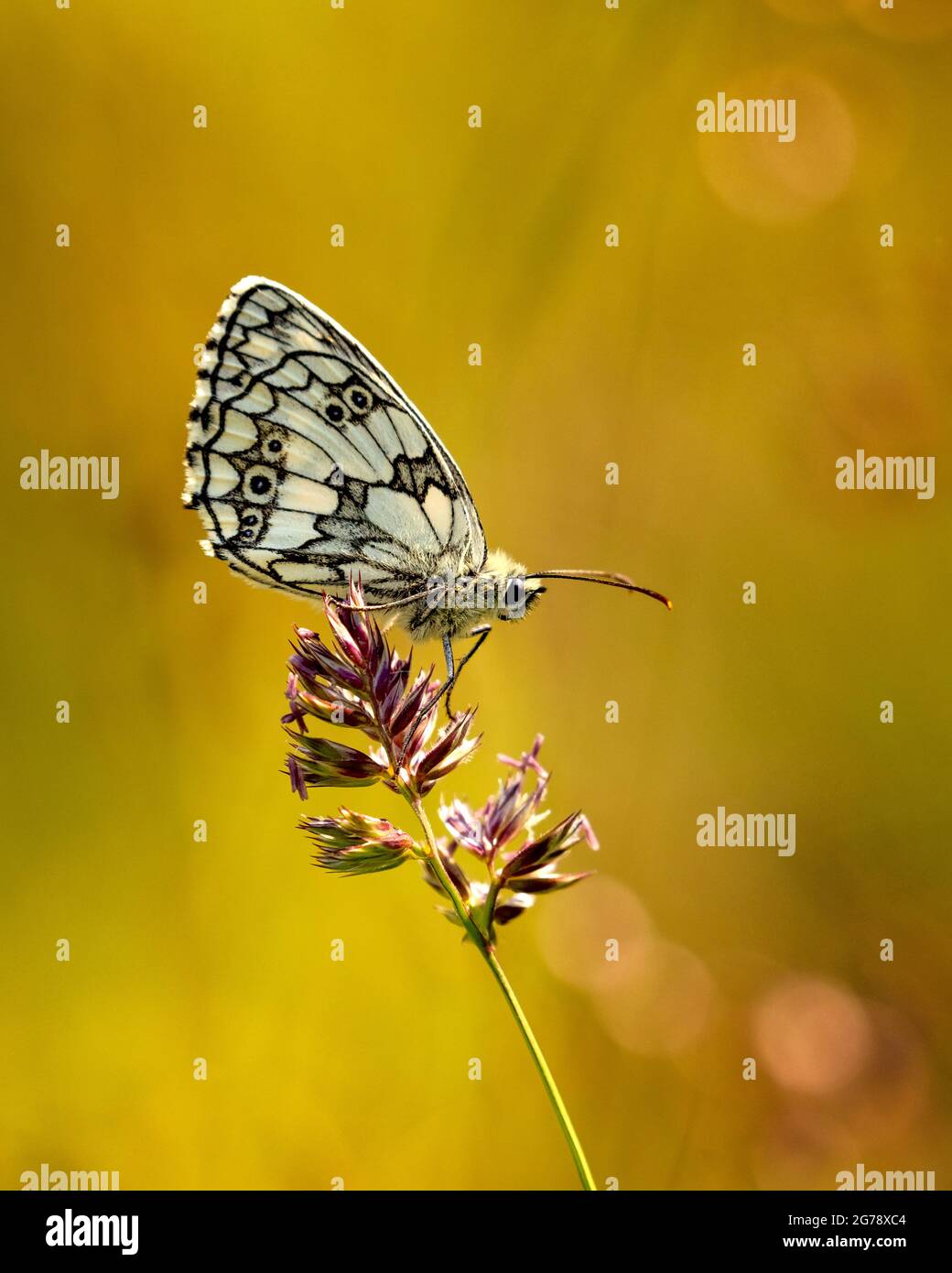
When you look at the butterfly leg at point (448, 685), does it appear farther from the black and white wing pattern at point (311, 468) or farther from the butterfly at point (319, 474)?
the black and white wing pattern at point (311, 468)

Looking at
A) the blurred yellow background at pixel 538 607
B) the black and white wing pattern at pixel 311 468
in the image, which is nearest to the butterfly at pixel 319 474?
the black and white wing pattern at pixel 311 468

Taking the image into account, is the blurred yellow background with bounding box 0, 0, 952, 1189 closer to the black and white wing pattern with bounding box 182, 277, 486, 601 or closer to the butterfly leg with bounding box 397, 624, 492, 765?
the black and white wing pattern with bounding box 182, 277, 486, 601

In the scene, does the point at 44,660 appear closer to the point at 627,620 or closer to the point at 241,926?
the point at 241,926

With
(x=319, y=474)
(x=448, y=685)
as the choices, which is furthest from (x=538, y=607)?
(x=448, y=685)

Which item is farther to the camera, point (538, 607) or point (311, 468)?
point (538, 607)

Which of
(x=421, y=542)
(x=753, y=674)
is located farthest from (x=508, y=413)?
(x=421, y=542)

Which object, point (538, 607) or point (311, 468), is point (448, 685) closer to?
point (311, 468)

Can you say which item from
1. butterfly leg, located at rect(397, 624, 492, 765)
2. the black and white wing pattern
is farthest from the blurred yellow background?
butterfly leg, located at rect(397, 624, 492, 765)
